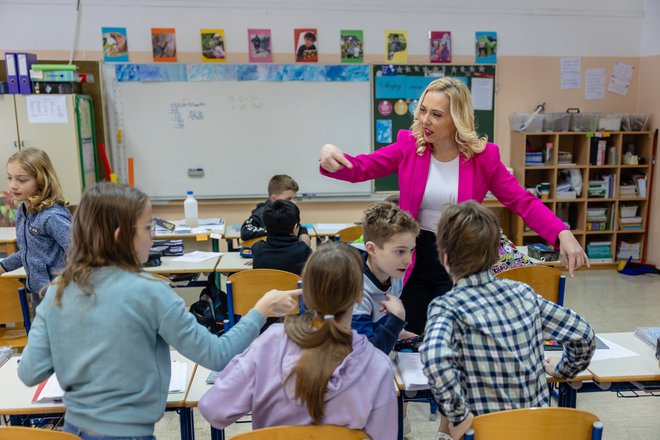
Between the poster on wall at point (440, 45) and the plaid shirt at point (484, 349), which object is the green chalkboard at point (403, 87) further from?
the plaid shirt at point (484, 349)

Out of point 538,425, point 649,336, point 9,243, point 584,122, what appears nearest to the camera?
point 538,425

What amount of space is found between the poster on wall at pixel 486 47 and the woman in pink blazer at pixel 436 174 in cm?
394

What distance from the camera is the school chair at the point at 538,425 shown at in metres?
1.32

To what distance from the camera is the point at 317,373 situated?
131cm

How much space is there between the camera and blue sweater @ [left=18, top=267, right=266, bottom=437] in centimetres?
134

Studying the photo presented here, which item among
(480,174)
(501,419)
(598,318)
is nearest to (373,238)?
(480,174)

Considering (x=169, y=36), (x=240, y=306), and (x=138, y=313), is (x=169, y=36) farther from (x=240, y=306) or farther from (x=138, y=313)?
(x=138, y=313)

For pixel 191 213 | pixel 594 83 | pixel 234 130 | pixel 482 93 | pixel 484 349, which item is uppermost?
pixel 594 83

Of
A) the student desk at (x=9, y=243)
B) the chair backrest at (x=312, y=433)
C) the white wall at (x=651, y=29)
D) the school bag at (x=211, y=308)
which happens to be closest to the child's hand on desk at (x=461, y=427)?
the chair backrest at (x=312, y=433)

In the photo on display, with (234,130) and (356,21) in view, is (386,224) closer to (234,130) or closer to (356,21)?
(234,130)

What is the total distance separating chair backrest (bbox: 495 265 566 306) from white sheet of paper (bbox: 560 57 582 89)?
4057mm

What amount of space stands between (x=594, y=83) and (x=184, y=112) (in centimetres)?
446

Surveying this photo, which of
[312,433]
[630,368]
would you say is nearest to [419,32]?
[630,368]

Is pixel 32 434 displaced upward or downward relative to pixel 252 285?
upward
